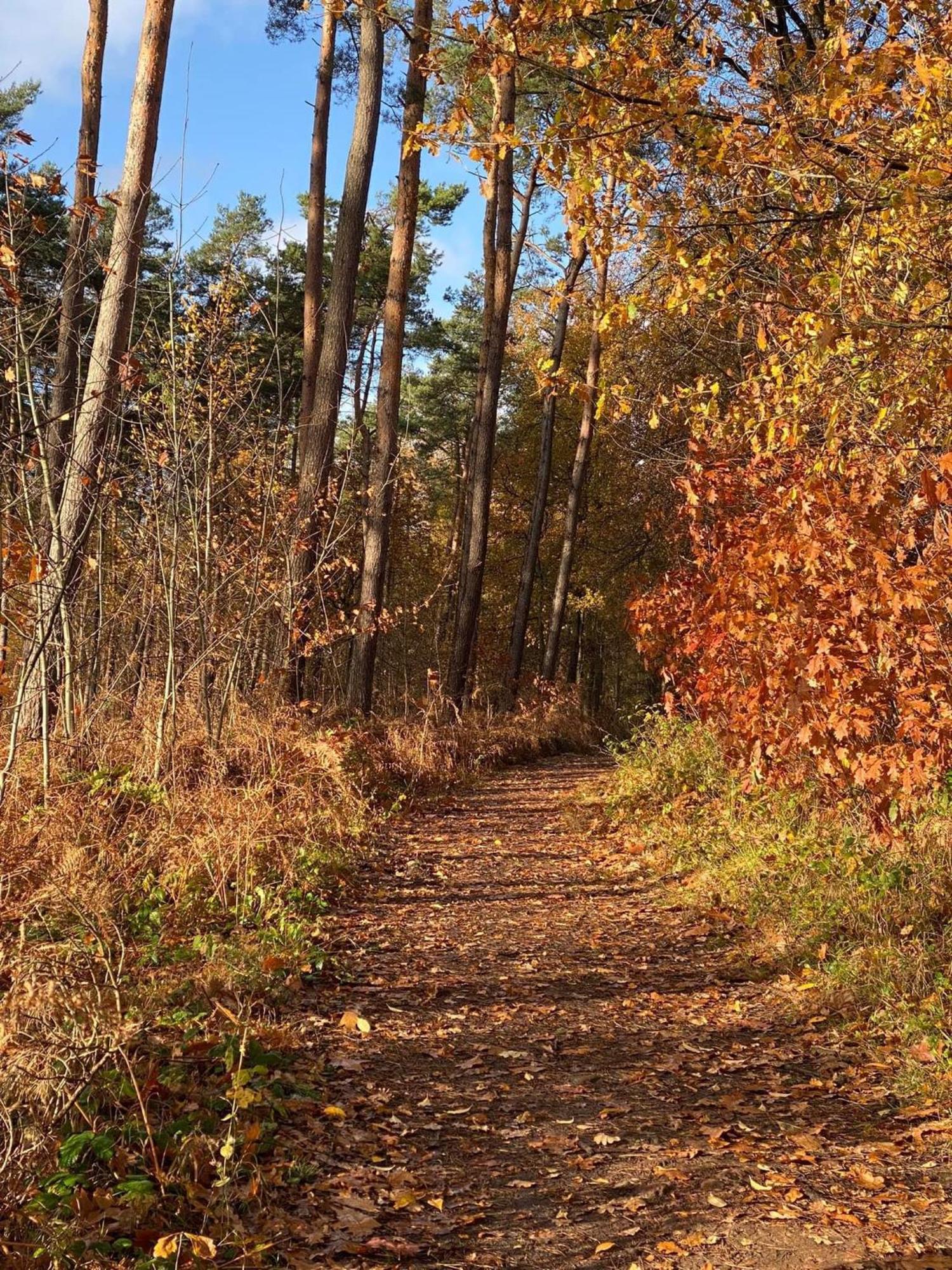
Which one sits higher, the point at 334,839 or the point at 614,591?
the point at 614,591

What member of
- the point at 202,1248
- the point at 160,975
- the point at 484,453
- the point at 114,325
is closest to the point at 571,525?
the point at 484,453

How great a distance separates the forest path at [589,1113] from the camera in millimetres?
3146

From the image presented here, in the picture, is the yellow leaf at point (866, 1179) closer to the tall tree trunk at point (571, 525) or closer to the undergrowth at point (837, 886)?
the undergrowth at point (837, 886)

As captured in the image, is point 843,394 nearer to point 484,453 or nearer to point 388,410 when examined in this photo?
point 388,410

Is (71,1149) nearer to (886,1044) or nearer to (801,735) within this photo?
(886,1044)

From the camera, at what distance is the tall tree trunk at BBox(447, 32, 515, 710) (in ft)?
51.9

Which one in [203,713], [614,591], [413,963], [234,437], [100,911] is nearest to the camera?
[100,911]

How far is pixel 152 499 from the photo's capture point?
299 inches

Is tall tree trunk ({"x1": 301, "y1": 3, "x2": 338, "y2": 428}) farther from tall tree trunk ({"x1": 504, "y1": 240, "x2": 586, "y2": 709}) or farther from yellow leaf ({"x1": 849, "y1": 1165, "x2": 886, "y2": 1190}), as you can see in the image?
yellow leaf ({"x1": 849, "y1": 1165, "x2": 886, "y2": 1190})

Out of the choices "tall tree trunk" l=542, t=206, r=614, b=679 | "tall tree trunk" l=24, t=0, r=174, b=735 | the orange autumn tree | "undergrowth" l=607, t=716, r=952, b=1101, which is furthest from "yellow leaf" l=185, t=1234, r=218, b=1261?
"tall tree trunk" l=542, t=206, r=614, b=679

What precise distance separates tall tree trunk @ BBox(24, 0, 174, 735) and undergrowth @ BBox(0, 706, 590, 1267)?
3.25 ft

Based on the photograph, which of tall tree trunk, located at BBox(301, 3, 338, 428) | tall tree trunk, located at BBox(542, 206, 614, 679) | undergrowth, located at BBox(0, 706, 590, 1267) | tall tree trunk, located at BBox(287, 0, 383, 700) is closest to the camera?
undergrowth, located at BBox(0, 706, 590, 1267)

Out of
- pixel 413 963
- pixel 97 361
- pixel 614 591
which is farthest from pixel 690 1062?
pixel 614 591

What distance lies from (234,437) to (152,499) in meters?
0.77
